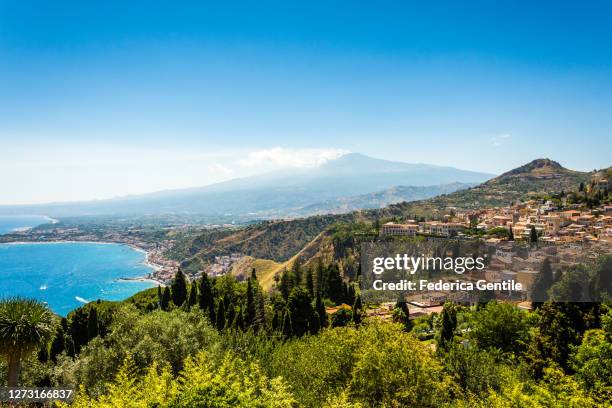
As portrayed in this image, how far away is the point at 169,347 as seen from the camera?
920 inches

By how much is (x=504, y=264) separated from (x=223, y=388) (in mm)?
37940

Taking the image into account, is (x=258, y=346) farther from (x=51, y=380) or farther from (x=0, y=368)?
(x=0, y=368)

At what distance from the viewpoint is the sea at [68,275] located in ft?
355

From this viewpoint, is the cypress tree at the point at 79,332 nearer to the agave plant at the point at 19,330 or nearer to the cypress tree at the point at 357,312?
the agave plant at the point at 19,330

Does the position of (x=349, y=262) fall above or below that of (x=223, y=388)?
below

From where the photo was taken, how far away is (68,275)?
452 ft

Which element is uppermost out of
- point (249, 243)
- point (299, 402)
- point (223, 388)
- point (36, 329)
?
point (223, 388)

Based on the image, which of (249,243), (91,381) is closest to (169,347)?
(91,381)

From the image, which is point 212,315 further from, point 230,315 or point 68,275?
point 68,275

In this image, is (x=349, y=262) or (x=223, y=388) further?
(x=349, y=262)
